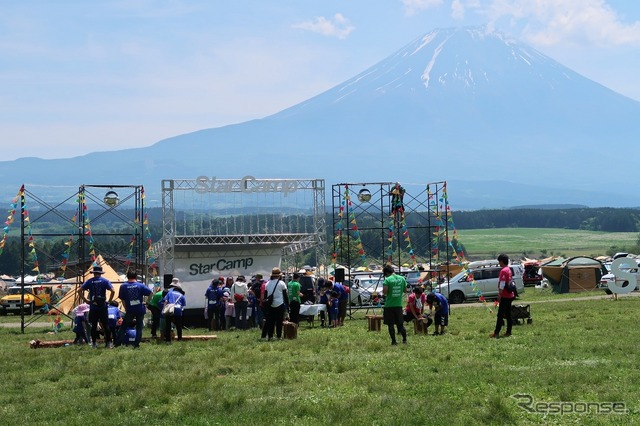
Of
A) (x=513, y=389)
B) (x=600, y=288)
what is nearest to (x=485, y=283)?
(x=600, y=288)

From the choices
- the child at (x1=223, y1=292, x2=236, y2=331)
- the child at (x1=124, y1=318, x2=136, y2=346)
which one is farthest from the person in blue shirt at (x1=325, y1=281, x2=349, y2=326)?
the child at (x1=124, y1=318, x2=136, y2=346)

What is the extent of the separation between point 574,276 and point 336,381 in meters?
33.0

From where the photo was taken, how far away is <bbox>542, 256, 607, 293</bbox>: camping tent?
43341 mm

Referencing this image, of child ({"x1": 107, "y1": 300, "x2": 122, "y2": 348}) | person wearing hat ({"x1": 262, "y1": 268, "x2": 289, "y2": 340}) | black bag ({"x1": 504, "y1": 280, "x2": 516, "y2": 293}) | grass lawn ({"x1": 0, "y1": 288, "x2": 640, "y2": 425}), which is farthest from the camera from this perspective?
person wearing hat ({"x1": 262, "y1": 268, "x2": 289, "y2": 340})

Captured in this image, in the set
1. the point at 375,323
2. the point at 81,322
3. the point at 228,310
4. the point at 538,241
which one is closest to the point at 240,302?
the point at 228,310

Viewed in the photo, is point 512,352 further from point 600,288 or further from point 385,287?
point 600,288

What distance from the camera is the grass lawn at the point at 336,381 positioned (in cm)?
1038

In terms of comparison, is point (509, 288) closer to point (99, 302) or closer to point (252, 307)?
point (99, 302)

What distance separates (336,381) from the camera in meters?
12.7

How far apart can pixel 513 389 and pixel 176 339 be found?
1017 cm

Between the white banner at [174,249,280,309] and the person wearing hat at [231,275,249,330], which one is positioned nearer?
the person wearing hat at [231,275,249,330]

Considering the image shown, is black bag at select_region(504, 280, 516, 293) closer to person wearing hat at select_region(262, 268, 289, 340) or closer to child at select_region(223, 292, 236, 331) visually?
person wearing hat at select_region(262, 268, 289, 340)

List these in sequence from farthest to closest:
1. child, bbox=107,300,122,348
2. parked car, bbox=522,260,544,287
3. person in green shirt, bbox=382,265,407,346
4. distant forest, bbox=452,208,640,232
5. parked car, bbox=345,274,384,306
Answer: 1. distant forest, bbox=452,208,640,232
2. parked car, bbox=522,260,544,287
3. parked car, bbox=345,274,384,306
4. child, bbox=107,300,122,348
5. person in green shirt, bbox=382,265,407,346

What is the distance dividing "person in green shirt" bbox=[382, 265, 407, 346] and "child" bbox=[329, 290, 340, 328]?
6752 millimetres
